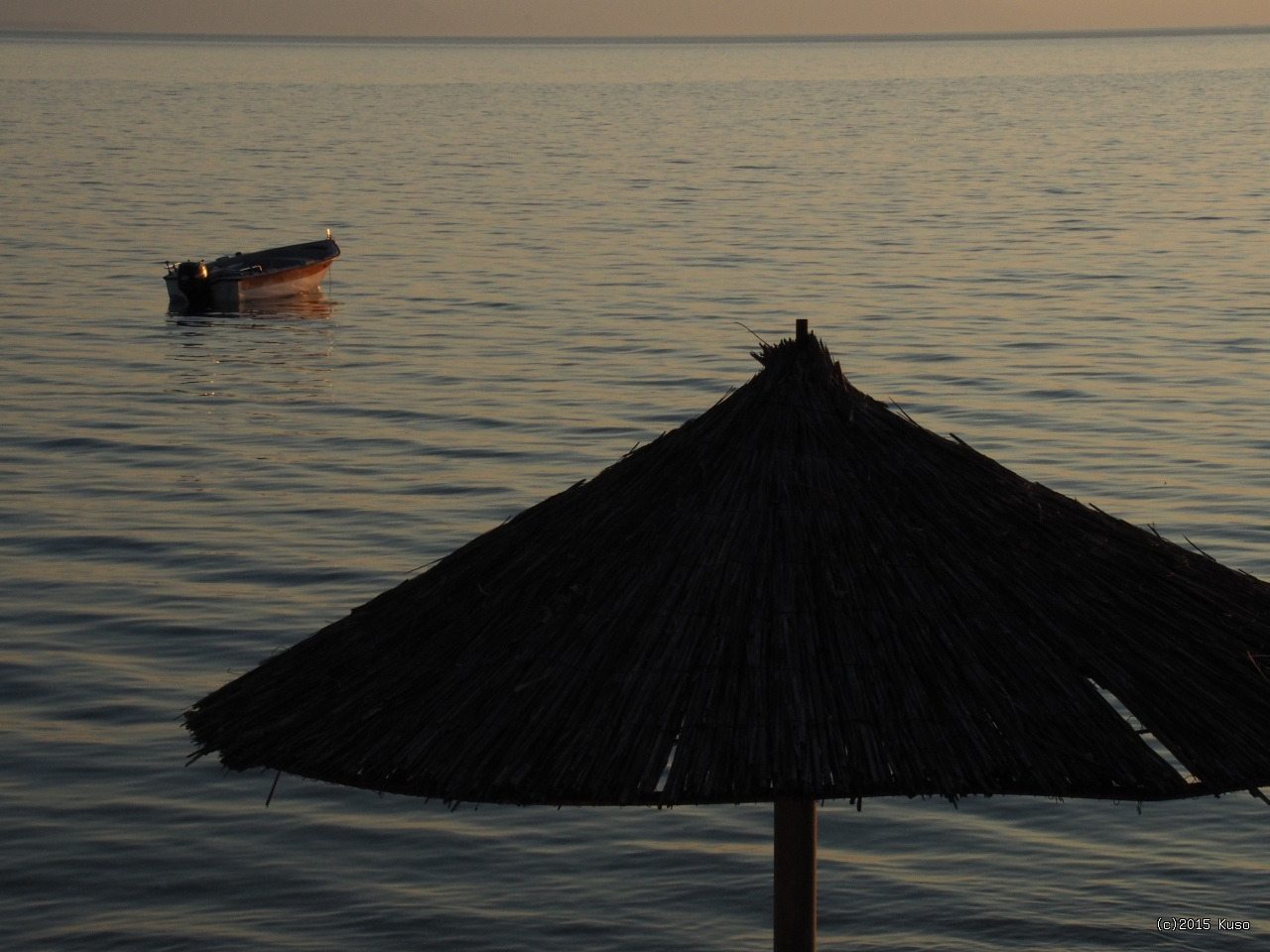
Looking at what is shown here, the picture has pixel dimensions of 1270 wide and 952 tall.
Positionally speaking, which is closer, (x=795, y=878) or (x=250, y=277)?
(x=795, y=878)

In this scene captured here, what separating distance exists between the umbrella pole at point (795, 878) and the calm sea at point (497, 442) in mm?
3818

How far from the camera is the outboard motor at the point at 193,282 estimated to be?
121 feet

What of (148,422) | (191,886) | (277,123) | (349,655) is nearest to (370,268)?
(148,422)

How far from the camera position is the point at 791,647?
6570 millimetres

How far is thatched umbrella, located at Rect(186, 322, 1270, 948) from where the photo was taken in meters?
6.39

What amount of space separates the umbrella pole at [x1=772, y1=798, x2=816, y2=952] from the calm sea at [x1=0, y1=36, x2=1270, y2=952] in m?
3.82

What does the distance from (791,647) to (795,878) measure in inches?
57.9
